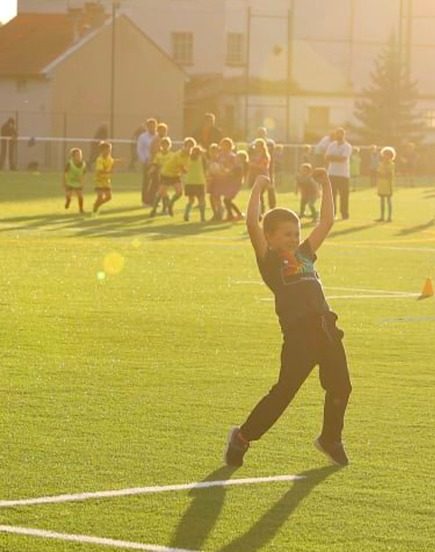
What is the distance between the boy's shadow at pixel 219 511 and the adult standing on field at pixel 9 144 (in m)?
57.3

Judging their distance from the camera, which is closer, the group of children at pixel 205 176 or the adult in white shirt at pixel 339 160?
the group of children at pixel 205 176

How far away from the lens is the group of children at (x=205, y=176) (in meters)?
36.8

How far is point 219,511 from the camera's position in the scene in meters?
8.65

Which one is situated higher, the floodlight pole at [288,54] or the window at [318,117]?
the floodlight pole at [288,54]

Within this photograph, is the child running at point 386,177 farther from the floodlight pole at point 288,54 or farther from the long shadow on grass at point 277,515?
the floodlight pole at point 288,54

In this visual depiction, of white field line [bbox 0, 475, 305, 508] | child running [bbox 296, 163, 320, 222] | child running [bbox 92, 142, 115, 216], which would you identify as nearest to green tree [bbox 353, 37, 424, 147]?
child running [bbox 296, 163, 320, 222]

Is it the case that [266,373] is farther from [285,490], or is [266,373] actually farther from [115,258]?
[115,258]

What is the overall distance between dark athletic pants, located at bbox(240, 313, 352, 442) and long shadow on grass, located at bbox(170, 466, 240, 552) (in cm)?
41

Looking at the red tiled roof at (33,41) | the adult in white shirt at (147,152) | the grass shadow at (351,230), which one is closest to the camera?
the grass shadow at (351,230)

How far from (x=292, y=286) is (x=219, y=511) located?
5.03 ft

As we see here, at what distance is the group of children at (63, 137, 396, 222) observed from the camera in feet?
121

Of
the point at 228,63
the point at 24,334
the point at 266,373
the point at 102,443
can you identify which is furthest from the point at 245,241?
the point at 228,63

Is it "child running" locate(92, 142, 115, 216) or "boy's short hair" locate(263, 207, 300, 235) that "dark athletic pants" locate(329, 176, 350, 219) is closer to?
"child running" locate(92, 142, 115, 216)

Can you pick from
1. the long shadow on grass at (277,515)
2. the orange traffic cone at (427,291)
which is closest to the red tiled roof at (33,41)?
the orange traffic cone at (427,291)
